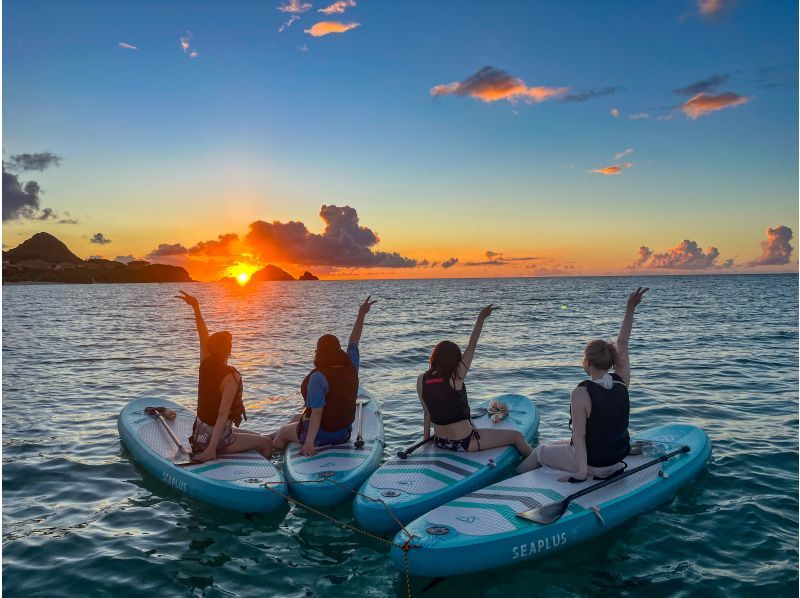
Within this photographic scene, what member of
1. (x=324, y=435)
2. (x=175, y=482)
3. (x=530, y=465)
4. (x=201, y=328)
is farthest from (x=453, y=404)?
(x=201, y=328)

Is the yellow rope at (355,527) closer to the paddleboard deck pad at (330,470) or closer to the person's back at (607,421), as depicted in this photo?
the paddleboard deck pad at (330,470)

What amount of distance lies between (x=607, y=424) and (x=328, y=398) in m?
4.11

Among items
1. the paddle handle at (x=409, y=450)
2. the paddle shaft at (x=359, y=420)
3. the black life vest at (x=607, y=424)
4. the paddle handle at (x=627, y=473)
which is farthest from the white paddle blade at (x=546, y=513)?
the paddle shaft at (x=359, y=420)

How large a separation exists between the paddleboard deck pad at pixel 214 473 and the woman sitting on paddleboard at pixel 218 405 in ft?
0.58

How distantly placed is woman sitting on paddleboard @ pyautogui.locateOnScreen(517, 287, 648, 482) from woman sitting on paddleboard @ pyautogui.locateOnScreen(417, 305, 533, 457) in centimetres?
106

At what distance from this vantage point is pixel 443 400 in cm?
799

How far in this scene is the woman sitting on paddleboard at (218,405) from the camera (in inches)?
316

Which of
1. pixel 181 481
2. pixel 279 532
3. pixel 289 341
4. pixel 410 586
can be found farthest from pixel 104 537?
pixel 289 341

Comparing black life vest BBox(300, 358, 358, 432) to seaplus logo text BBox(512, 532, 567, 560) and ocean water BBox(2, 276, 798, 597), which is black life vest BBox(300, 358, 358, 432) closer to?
ocean water BBox(2, 276, 798, 597)

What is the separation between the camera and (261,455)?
28.6 feet

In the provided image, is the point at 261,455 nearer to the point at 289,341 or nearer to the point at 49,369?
the point at 49,369

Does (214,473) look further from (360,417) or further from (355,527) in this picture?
(360,417)

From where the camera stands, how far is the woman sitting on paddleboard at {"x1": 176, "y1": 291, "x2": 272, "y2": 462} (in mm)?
8016

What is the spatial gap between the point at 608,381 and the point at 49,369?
2110 centimetres
